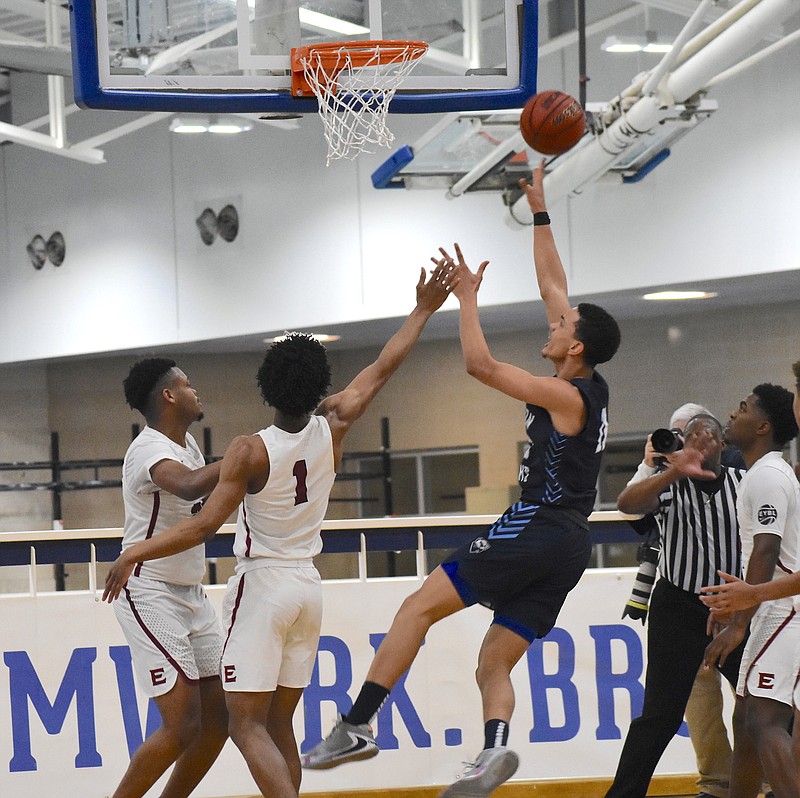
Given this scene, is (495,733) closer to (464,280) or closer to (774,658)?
(774,658)

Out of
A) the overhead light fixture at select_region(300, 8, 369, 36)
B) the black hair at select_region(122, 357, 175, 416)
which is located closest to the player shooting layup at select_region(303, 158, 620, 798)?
the black hair at select_region(122, 357, 175, 416)

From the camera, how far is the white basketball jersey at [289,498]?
14.5ft

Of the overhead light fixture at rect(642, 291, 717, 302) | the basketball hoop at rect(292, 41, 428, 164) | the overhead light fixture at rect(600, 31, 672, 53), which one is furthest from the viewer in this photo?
the overhead light fixture at rect(642, 291, 717, 302)

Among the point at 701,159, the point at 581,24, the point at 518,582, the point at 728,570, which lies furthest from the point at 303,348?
the point at 701,159

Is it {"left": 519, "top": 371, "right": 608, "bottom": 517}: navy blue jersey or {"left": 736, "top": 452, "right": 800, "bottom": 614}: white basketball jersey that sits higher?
{"left": 519, "top": 371, "right": 608, "bottom": 517}: navy blue jersey

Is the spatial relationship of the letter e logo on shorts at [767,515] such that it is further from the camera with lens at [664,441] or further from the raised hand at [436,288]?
the raised hand at [436,288]

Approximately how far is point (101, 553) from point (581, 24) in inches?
161

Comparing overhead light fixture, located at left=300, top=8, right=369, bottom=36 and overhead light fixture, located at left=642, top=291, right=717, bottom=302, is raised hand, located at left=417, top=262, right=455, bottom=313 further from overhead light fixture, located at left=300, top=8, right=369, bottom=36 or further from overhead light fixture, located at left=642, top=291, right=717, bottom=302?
overhead light fixture, located at left=642, top=291, right=717, bottom=302

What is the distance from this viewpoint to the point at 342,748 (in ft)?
13.5

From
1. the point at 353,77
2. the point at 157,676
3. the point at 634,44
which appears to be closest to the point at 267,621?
the point at 157,676

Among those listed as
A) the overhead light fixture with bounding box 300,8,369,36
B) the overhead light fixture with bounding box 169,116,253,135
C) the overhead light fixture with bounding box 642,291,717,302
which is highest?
the overhead light fixture with bounding box 169,116,253,135

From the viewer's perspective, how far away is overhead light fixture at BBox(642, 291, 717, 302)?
35.2 feet

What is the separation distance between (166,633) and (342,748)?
3.12 feet

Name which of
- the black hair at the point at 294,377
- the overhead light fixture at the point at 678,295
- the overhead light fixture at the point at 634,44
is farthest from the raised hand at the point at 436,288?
the overhead light fixture at the point at 678,295
